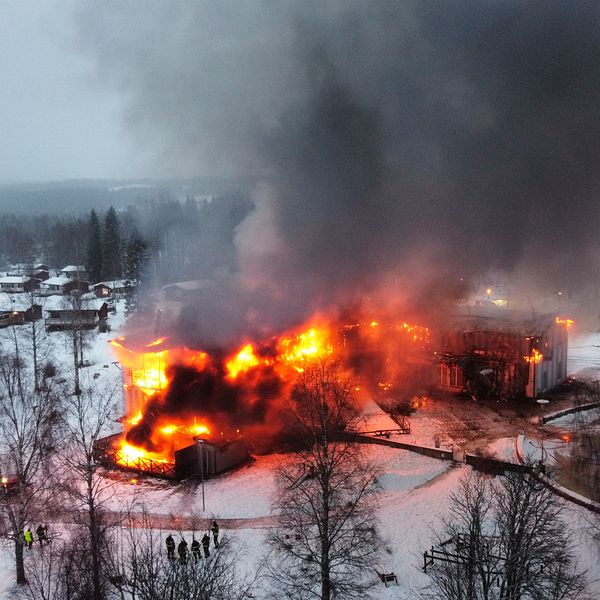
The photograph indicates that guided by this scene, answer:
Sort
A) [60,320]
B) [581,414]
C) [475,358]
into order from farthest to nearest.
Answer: [60,320] → [475,358] → [581,414]

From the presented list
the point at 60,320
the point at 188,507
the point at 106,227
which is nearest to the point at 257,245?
the point at 188,507

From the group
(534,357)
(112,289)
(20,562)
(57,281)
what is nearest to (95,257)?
(57,281)

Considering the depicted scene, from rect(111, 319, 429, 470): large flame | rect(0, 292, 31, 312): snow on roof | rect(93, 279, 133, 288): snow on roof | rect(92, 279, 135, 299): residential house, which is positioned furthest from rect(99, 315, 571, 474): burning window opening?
rect(93, 279, 133, 288): snow on roof

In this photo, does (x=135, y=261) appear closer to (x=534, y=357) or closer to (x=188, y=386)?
(x=188, y=386)

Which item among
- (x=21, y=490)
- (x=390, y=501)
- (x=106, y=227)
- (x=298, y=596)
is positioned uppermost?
(x=106, y=227)

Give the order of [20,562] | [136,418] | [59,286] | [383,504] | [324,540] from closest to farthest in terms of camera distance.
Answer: [324,540] → [20,562] → [383,504] → [136,418] → [59,286]

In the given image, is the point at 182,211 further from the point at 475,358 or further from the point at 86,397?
the point at 475,358

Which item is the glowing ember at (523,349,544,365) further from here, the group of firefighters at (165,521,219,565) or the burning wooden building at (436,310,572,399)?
the group of firefighters at (165,521,219,565)

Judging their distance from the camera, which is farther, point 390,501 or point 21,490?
point 390,501
